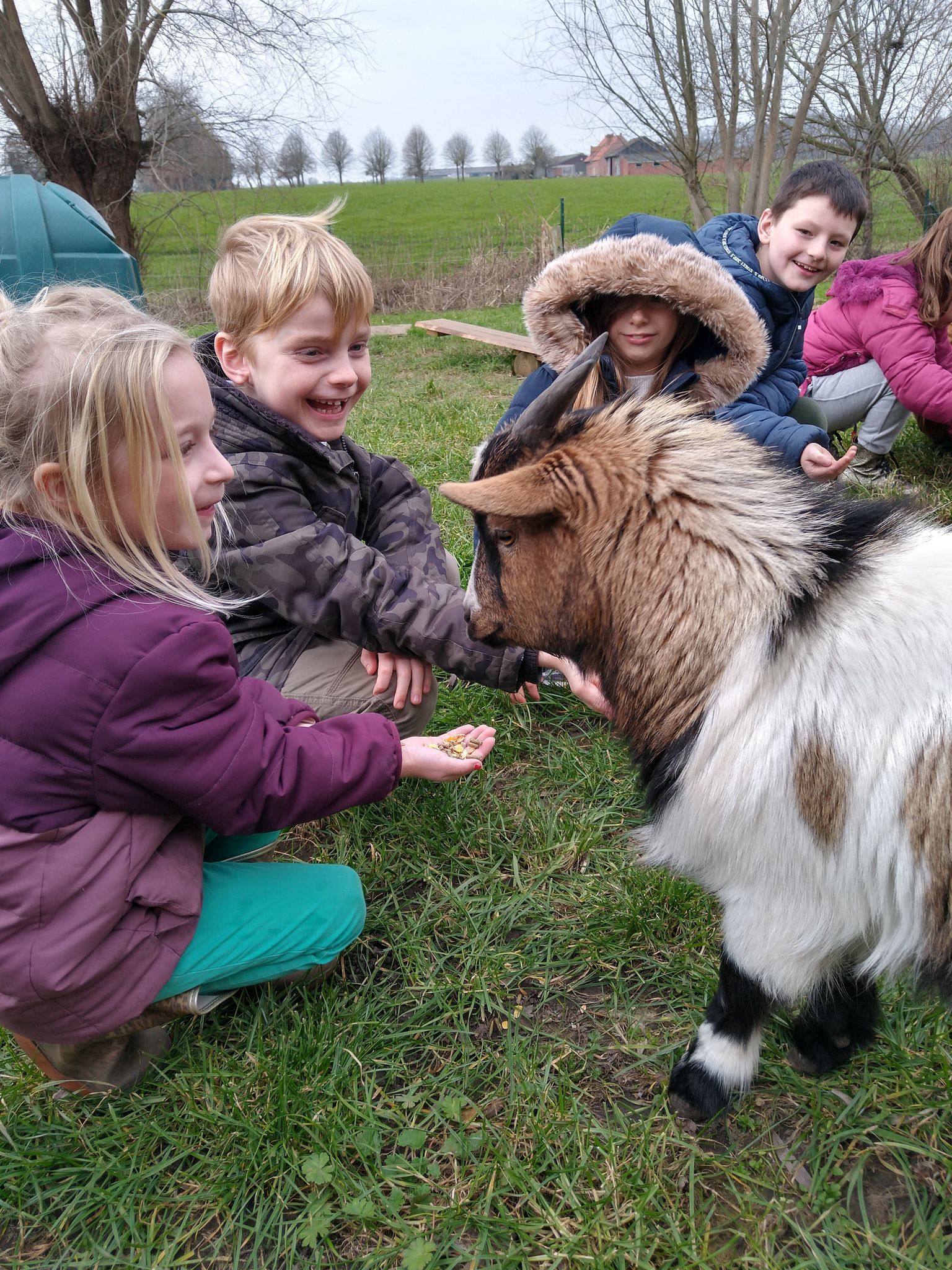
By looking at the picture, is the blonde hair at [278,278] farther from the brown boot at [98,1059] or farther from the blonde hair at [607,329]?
the brown boot at [98,1059]

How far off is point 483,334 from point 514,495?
9796 mm

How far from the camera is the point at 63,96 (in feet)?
47.4

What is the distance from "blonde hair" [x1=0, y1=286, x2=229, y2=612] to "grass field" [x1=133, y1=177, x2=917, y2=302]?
746 cm

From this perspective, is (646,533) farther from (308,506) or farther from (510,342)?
(510,342)

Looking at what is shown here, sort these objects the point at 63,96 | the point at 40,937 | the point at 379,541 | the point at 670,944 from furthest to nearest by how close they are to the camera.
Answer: the point at 63,96
the point at 379,541
the point at 670,944
the point at 40,937

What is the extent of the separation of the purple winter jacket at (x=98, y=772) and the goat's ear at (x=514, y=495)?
68 centimetres

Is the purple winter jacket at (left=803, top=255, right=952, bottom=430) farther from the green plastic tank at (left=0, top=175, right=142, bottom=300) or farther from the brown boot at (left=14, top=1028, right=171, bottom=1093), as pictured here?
the brown boot at (left=14, top=1028, right=171, bottom=1093)

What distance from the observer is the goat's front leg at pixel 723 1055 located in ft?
6.94

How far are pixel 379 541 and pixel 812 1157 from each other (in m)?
2.44

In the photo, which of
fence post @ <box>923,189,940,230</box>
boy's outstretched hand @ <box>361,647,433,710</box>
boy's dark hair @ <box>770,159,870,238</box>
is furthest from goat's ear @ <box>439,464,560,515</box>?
fence post @ <box>923,189,940,230</box>

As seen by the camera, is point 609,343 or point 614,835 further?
point 609,343

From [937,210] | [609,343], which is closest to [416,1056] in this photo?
[609,343]

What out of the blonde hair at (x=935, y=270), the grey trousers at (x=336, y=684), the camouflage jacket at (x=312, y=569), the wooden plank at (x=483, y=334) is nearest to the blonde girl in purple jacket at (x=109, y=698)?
the camouflage jacket at (x=312, y=569)

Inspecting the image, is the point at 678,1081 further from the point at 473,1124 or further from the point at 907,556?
the point at 907,556
